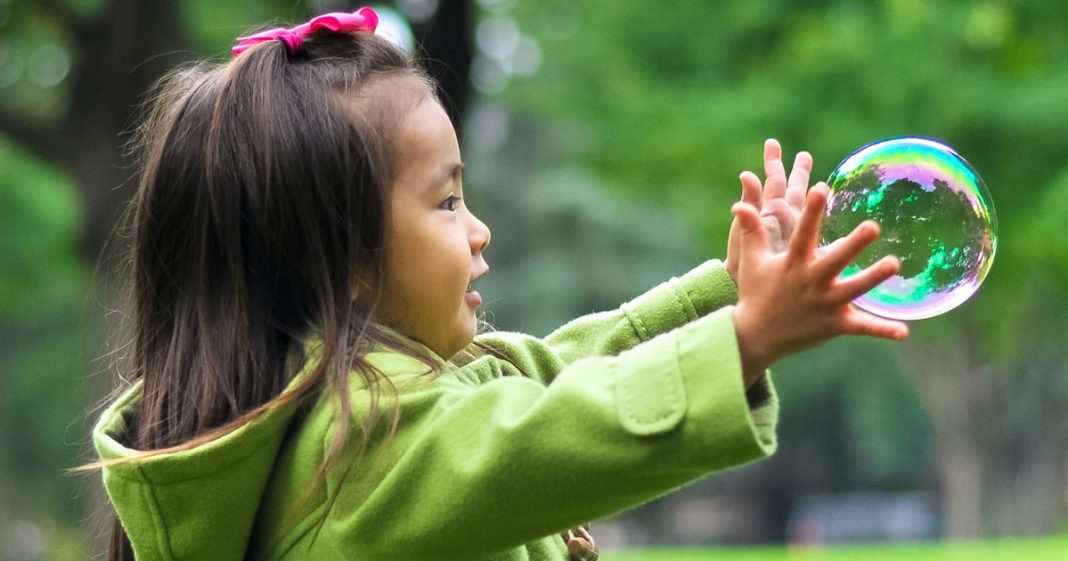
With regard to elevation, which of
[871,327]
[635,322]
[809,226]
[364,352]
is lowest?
[635,322]

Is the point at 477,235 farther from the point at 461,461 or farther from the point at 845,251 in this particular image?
the point at 845,251

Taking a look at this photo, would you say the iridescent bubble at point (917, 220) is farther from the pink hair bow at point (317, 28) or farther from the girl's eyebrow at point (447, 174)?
the pink hair bow at point (317, 28)

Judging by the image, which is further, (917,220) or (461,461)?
(917,220)

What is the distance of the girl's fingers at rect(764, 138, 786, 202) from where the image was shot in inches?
88.0

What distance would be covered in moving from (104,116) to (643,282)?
19923 millimetres

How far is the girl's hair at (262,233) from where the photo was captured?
6.92 feet

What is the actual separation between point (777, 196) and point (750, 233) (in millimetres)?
443

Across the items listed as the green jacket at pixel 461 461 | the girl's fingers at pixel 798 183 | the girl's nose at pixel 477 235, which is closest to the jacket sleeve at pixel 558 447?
the green jacket at pixel 461 461

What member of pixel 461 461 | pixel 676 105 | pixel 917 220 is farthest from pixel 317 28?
pixel 676 105

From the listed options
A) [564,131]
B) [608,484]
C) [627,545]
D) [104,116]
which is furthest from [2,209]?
[627,545]

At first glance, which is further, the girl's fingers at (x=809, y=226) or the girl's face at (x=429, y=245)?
the girl's face at (x=429, y=245)

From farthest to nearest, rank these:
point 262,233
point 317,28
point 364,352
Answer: point 317,28 < point 262,233 < point 364,352

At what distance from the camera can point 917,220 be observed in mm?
2344

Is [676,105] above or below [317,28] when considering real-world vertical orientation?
below
